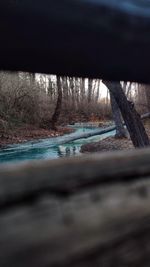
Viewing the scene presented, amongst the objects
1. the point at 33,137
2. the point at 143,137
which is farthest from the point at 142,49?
the point at 33,137

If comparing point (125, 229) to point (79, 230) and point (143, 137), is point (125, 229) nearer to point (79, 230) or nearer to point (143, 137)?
point (79, 230)

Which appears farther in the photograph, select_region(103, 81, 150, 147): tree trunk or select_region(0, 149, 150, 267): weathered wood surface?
select_region(103, 81, 150, 147): tree trunk

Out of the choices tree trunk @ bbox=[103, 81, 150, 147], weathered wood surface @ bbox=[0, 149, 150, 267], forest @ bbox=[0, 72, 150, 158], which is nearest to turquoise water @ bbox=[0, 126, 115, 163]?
forest @ bbox=[0, 72, 150, 158]

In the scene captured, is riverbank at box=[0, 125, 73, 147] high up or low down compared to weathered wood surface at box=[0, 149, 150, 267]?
Result: down

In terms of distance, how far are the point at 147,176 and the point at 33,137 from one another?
1918 centimetres

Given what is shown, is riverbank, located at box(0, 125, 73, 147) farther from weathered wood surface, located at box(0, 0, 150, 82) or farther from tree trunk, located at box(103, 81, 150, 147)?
weathered wood surface, located at box(0, 0, 150, 82)

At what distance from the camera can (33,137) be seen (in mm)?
19953

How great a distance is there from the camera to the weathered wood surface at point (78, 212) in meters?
0.67

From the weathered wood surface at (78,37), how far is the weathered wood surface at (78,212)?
0.29 metres

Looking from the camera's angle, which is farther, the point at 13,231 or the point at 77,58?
the point at 77,58

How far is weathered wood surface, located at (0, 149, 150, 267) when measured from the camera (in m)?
0.67

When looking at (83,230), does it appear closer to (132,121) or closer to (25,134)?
(132,121)

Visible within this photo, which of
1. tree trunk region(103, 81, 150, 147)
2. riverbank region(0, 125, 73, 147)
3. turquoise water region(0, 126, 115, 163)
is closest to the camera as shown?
tree trunk region(103, 81, 150, 147)

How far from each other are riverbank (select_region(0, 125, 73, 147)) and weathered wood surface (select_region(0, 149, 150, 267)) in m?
16.0
